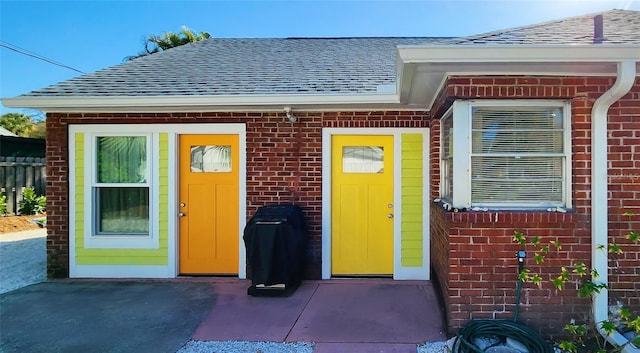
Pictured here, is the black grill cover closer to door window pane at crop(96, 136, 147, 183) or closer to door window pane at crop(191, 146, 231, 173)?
door window pane at crop(191, 146, 231, 173)

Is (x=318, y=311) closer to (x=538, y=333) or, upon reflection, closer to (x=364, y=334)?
(x=364, y=334)

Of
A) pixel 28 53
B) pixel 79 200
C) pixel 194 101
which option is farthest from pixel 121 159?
pixel 28 53

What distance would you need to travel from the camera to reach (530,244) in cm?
322

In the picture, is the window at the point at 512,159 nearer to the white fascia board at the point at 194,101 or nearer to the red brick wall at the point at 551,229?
the red brick wall at the point at 551,229

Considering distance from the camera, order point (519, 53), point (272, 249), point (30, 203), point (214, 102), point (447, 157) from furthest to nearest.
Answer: point (30, 203)
point (214, 102)
point (272, 249)
point (447, 157)
point (519, 53)

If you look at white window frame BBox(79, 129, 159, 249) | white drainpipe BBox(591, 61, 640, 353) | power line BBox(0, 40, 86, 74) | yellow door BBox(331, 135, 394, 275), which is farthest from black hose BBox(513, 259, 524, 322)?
power line BBox(0, 40, 86, 74)

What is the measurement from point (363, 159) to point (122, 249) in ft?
12.6

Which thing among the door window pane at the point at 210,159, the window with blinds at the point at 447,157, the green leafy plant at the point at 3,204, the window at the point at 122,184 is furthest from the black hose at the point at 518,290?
the green leafy plant at the point at 3,204

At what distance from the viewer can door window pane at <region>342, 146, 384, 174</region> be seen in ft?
16.9

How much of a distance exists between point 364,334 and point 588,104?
2975 millimetres

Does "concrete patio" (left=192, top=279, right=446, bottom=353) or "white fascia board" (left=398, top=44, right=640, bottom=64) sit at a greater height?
"white fascia board" (left=398, top=44, right=640, bottom=64)

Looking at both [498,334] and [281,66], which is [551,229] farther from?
[281,66]

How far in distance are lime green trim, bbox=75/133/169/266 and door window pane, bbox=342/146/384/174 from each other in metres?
2.65

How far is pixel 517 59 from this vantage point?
2848 millimetres
